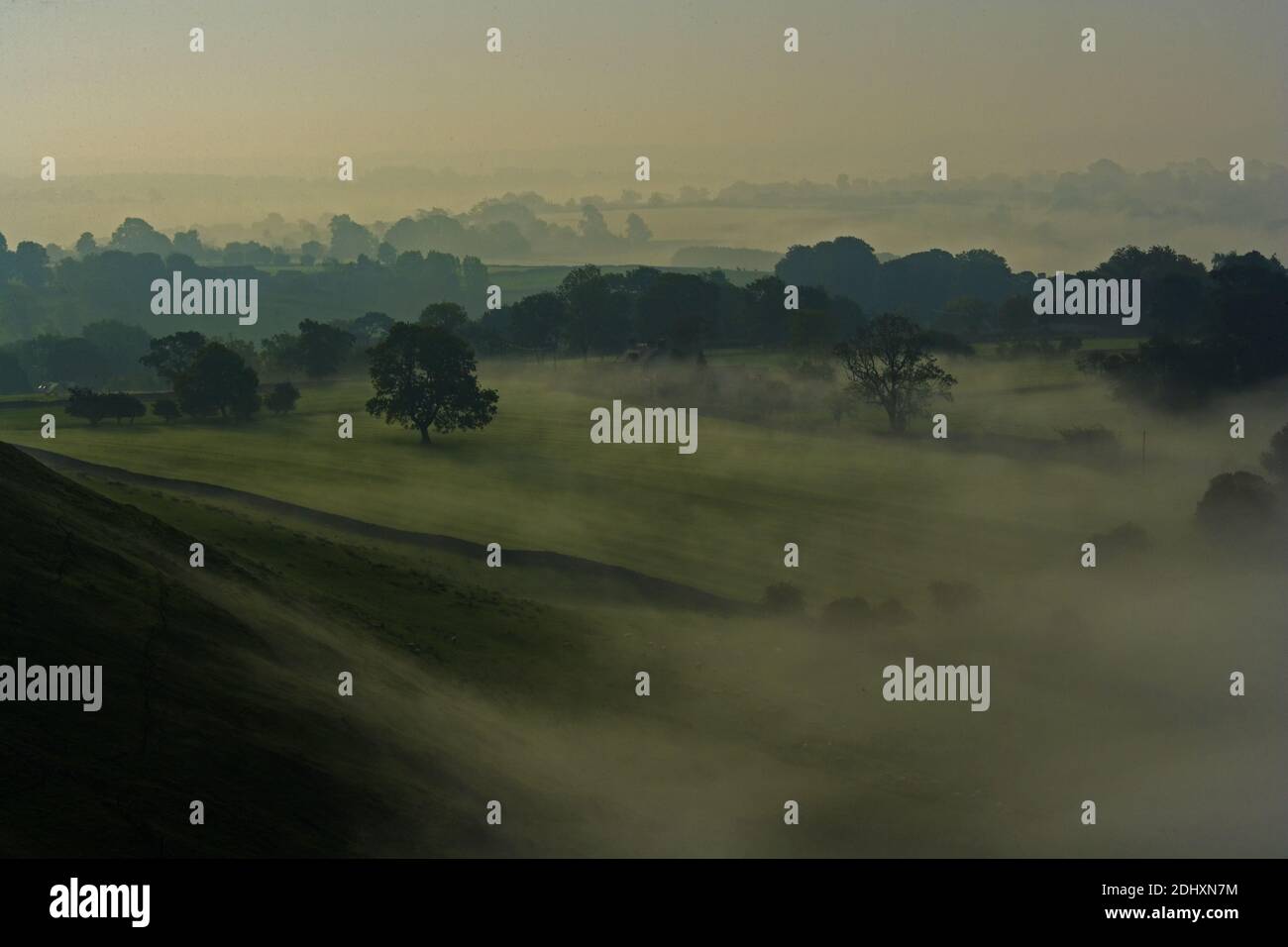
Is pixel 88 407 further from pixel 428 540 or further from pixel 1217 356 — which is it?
pixel 1217 356

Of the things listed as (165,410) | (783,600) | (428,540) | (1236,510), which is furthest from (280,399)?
(1236,510)

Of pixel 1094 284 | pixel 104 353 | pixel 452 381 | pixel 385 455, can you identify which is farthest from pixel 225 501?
pixel 1094 284

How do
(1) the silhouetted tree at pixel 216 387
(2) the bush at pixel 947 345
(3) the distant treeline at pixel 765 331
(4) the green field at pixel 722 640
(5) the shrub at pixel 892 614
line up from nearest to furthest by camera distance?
1. (4) the green field at pixel 722 640
2. (5) the shrub at pixel 892 614
3. (1) the silhouetted tree at pixel 216 387
4. (2) the bush at pixel 947 345
5. (3) the distant treeline at pixel 765 331

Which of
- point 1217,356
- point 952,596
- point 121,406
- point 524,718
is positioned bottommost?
point 524,718

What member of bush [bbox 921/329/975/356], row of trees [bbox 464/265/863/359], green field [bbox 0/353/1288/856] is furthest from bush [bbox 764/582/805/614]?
row of trees [bbox 464/265/863/359]

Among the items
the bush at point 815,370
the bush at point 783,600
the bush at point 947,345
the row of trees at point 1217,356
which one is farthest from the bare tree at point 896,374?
the bush at point 783,600

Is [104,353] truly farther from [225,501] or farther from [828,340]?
[225,501]

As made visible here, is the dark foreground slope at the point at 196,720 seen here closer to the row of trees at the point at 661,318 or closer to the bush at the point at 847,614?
the bush at the point at 847,614
